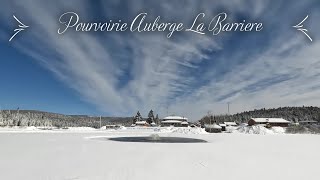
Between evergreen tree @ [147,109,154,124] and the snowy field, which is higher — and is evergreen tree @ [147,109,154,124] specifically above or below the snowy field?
above

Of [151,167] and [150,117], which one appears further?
[150,117]

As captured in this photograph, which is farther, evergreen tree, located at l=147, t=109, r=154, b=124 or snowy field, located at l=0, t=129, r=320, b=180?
evergreen tree, located at l=147, t=109, r=154, b=124

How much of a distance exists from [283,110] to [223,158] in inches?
7610

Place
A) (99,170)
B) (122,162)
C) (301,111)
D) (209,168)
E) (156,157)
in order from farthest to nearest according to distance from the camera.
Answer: (301,111) < (156,157) < (122,162) < (209,168) < (99,170)

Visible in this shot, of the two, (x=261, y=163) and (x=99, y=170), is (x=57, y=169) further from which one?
(x=261, y=163)

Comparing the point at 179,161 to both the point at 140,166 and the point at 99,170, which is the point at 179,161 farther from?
the point at 99,170

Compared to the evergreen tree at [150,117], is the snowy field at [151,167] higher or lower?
lower

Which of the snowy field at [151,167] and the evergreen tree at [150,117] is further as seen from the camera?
the evergreen tree at [150,117]

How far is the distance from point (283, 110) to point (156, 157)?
19462 centimetres

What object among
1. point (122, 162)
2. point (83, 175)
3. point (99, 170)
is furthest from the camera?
point (122, 162)

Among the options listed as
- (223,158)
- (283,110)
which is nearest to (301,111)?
(283,110)

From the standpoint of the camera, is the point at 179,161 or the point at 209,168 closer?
the point at 209,168

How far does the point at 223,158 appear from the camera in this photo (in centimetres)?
1413

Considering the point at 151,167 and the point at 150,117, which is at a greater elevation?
the point at 150,117
